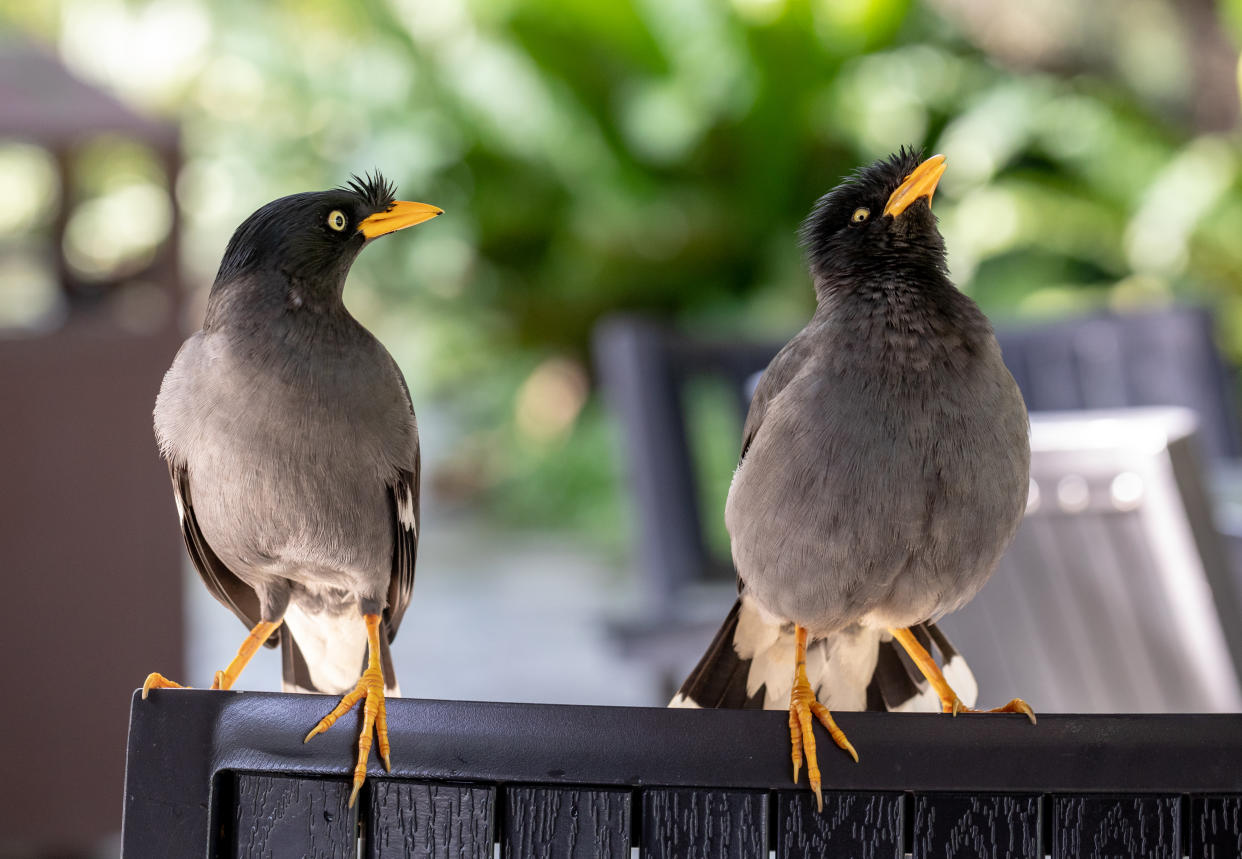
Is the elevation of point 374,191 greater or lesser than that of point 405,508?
greater

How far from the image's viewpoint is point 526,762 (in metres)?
0.91

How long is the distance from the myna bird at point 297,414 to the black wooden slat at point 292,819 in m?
0.17

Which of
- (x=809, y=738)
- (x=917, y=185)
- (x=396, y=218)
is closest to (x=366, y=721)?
(x=809, y=738)

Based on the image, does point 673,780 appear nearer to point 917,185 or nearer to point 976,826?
point 976,826

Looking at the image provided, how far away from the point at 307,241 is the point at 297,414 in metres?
0.17

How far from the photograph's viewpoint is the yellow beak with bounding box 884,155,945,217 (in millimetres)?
1104

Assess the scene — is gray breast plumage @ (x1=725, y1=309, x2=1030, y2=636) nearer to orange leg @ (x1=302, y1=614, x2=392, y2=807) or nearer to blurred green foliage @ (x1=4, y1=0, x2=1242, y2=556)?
orange leg @ (x1=302, y1=614, x2=392, y2=807)

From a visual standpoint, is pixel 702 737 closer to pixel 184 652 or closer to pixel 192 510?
pixel 192 510

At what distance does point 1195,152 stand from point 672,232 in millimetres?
3998

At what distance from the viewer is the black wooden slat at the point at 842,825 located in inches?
35.5

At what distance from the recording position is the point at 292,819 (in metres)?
0.93

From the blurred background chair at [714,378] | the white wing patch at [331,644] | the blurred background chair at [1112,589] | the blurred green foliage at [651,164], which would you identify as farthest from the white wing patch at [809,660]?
the blurred green foliage at [651,164]

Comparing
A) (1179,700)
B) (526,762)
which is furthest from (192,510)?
(1179,700)

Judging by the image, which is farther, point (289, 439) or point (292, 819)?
point (289, 439)
